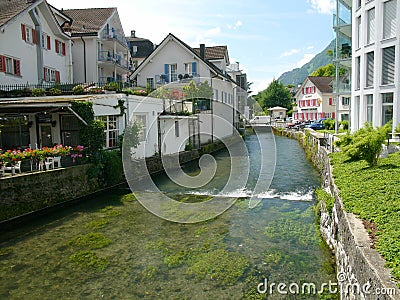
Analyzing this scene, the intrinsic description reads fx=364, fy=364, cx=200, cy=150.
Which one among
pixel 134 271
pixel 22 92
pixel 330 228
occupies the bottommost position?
pixel 134 271

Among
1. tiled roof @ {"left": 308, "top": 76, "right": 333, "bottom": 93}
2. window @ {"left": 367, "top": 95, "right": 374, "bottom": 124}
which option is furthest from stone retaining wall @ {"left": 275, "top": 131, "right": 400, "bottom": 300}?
tiled roof @ {"left": 308, "top": 76, "right": 333, "bottom": 93}

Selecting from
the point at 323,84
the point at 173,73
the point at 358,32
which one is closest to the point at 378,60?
the point at 358,32

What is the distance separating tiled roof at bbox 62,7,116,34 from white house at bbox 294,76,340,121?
41.0m

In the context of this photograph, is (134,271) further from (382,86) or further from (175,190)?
(382,86)

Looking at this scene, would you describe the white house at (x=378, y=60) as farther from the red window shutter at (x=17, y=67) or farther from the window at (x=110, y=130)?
the red window shutter at (x=17, y=67)

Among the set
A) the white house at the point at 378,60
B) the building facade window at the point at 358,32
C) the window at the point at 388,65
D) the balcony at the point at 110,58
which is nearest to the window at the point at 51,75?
the balcony at the point at 110,58

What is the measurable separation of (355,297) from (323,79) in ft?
222

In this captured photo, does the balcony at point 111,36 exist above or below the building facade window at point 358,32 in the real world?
above

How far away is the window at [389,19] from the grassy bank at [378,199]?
12060 millimetres

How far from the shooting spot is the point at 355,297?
5.34 meters

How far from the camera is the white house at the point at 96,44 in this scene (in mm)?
32344

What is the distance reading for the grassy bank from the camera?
5250 mm

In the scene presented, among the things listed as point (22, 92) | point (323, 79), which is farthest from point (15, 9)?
point (323, 79)

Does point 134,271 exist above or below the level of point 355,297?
below
